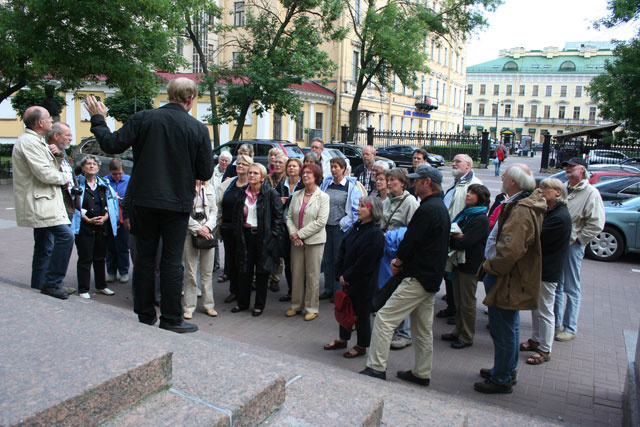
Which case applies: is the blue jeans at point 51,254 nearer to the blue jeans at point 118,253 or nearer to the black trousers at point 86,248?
the black trousers at point 86,248

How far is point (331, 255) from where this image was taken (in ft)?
21.8

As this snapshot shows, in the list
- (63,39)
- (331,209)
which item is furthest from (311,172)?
(63,39)

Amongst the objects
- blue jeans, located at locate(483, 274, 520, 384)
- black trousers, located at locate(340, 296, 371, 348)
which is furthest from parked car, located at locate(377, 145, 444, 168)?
blue jeans, located at locate(483, 274, 520, 384)

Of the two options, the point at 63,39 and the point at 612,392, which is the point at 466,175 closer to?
the point at 612,392

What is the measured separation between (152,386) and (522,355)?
3.95 metres

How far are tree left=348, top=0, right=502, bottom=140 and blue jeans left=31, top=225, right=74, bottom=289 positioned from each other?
25450mm

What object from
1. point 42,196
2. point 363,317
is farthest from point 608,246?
point 42,196

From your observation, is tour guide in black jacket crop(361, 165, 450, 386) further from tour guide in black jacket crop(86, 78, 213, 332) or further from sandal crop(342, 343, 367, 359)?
tour guide in black jacket crop(86, 78, 213, 332)

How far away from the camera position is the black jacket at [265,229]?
5820 millimetres

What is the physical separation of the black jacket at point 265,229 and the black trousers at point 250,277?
5 cm

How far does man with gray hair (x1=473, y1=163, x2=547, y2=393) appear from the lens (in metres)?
3.88

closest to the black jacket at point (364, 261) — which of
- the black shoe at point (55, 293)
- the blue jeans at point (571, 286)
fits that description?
the blue jeans at point (571, 286)

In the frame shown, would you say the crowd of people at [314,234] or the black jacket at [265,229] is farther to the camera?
the black jacket at [265,229]

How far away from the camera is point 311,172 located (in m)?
5.90
